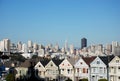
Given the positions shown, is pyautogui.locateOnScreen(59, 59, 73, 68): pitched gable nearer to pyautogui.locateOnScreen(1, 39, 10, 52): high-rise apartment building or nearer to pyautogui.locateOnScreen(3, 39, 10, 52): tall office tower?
pyautogui.locateOnScreen(1, 39, 10, 52): high-rise apartment building

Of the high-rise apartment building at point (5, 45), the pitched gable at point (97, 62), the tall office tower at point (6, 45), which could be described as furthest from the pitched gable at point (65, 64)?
the tall office tower at point (6, 45)

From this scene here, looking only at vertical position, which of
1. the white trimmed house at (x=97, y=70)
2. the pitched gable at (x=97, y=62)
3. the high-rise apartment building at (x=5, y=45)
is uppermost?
the high-rise apartment building at (x=5, y=45)

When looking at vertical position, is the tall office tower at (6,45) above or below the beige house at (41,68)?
above

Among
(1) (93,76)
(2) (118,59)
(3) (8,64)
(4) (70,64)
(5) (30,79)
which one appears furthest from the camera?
(3) (8,64)

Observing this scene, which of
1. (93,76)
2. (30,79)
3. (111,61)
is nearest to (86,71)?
(93,76)

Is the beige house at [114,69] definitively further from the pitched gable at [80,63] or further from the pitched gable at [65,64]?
the pitched gable at [65,64]

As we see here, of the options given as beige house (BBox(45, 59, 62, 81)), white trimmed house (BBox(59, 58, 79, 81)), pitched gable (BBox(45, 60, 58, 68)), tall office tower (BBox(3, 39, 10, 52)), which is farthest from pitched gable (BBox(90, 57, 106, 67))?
tall office tower (BBox(3, 39, 10, 52))

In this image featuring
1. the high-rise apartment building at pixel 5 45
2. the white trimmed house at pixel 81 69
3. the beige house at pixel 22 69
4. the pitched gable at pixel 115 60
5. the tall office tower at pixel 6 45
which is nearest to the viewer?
the pitched gable at pixel 115 60

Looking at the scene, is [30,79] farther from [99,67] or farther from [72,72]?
[99,67]
